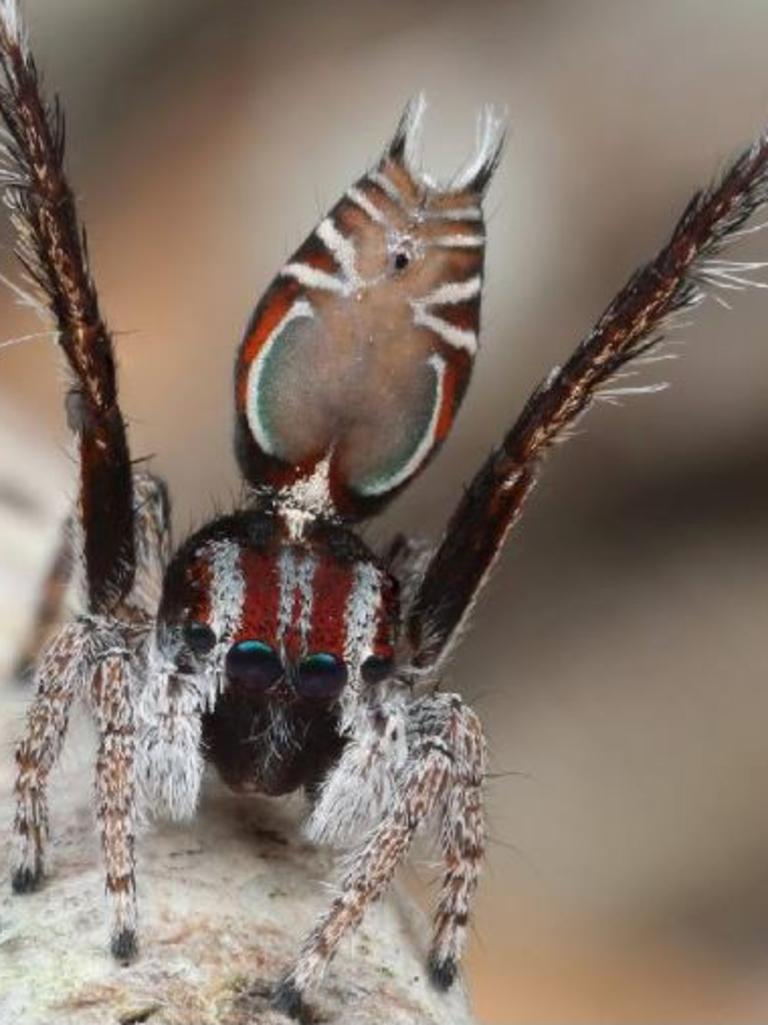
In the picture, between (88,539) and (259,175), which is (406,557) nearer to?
(88,539)

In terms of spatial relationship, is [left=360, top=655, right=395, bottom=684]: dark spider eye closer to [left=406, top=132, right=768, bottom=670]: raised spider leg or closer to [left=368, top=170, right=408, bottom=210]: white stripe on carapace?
[left=406, top=132, right=768, bottom=670]: raised spider leg

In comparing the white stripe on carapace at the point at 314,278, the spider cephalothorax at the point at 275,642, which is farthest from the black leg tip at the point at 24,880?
the white stripe on carapace at the point at 314,278

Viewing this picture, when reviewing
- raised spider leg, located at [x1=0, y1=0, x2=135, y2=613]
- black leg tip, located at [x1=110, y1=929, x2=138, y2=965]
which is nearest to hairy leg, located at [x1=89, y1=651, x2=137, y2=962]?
black leg tip, located at [x1=110, y1=929, x2=138, y2=965]

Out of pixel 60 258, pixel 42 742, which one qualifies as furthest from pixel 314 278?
pixel 42 742

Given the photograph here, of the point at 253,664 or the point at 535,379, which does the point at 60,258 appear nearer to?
the point at 253,664

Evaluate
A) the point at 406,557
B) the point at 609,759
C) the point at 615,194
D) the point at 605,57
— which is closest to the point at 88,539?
the point at 406,557

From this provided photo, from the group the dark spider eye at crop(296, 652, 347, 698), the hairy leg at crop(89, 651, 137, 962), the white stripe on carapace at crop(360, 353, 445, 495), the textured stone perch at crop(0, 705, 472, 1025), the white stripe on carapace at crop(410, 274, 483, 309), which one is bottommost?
the textured stone perch at crop(0, 705, 472, 1025)
